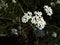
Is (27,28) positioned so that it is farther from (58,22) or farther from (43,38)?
(58,22)

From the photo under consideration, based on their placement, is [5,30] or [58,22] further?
[58,22]

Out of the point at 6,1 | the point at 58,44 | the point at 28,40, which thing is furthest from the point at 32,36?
the point at 6,1

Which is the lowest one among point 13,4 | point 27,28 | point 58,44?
point 58,44

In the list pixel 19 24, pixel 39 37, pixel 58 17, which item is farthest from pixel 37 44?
pixel 58 17

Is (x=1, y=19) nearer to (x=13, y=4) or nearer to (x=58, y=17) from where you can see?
(x=13, y=4)

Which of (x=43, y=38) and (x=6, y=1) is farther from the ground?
(x=6, y=1)

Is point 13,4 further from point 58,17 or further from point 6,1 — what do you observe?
point 58,17

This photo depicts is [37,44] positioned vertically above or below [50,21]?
below

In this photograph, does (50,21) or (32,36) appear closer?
(32,36)
